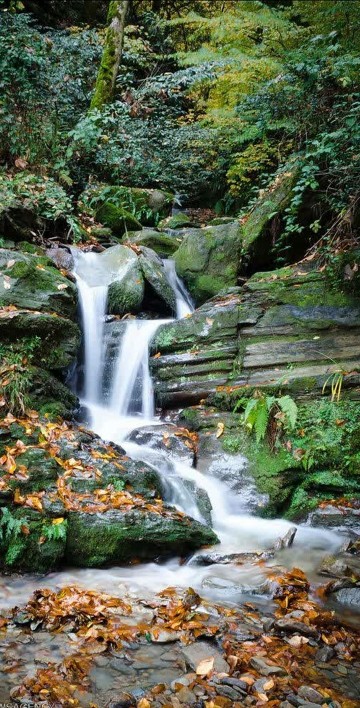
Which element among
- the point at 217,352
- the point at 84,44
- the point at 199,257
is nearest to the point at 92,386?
the point at 217,352

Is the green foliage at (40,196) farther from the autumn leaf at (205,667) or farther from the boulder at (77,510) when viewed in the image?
the autumn leaf at (205,667)

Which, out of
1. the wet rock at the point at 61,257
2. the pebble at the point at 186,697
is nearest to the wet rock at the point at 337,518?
the pebble at the point at 186,697

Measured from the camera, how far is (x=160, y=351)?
7848 millimetres

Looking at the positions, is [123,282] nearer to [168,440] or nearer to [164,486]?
[168,440]

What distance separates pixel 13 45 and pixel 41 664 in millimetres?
11640

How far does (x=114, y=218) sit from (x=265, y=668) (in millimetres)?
10379

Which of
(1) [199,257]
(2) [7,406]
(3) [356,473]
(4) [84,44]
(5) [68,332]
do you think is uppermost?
(4) [84,44]

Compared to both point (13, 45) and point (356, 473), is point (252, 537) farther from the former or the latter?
point (13, 45)

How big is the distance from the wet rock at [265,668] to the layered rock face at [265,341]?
395 centimetres

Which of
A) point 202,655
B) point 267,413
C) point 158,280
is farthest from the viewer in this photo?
point 158,280

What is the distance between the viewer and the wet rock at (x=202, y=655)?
9.39 feet

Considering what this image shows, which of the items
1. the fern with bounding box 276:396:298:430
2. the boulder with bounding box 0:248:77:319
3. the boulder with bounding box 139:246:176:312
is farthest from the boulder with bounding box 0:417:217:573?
the boulder with bounding box 139:246:176:312

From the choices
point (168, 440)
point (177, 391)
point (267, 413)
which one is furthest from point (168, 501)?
point (177, 391)

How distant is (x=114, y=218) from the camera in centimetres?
1170
